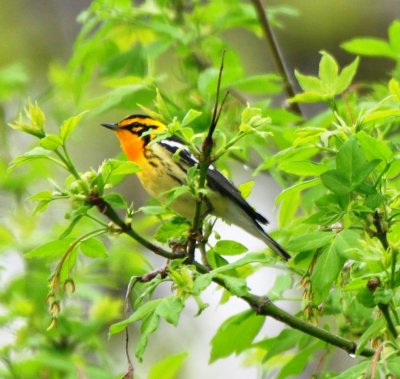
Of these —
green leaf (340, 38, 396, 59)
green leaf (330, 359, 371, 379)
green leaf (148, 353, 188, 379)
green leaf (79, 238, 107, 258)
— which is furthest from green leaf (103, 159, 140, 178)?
green leaf (340, 38, 396, 59)

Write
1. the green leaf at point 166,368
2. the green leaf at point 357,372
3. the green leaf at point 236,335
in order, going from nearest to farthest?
the green leaf at point 357,372
the green leaf at point 236,335
the green leaf at point 166,368

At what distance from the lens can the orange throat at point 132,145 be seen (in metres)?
4.07

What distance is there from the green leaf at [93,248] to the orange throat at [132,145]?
1544 millimetres

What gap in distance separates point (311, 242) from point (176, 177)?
150 centimetres

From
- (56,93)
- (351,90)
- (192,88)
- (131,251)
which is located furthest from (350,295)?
(56,93)

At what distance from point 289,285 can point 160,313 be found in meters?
0.73

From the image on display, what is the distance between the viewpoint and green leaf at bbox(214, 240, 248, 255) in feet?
8.41

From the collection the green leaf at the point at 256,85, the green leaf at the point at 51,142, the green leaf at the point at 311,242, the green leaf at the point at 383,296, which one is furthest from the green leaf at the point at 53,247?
the green leaf at the point at 256,85

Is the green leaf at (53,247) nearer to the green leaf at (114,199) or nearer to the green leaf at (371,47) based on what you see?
the green leaf at (114,199)

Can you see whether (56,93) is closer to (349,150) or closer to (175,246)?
(175,246)

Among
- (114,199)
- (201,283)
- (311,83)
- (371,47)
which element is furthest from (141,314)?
(371,47)

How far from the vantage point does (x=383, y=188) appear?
2.41 meters

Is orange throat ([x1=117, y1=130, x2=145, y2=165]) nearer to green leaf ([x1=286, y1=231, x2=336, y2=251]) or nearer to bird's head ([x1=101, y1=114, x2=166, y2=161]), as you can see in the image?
bird's head ([x1=101, y1=114, x2=166, y2=161])

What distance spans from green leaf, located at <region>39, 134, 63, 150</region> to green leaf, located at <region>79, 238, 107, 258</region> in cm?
30
